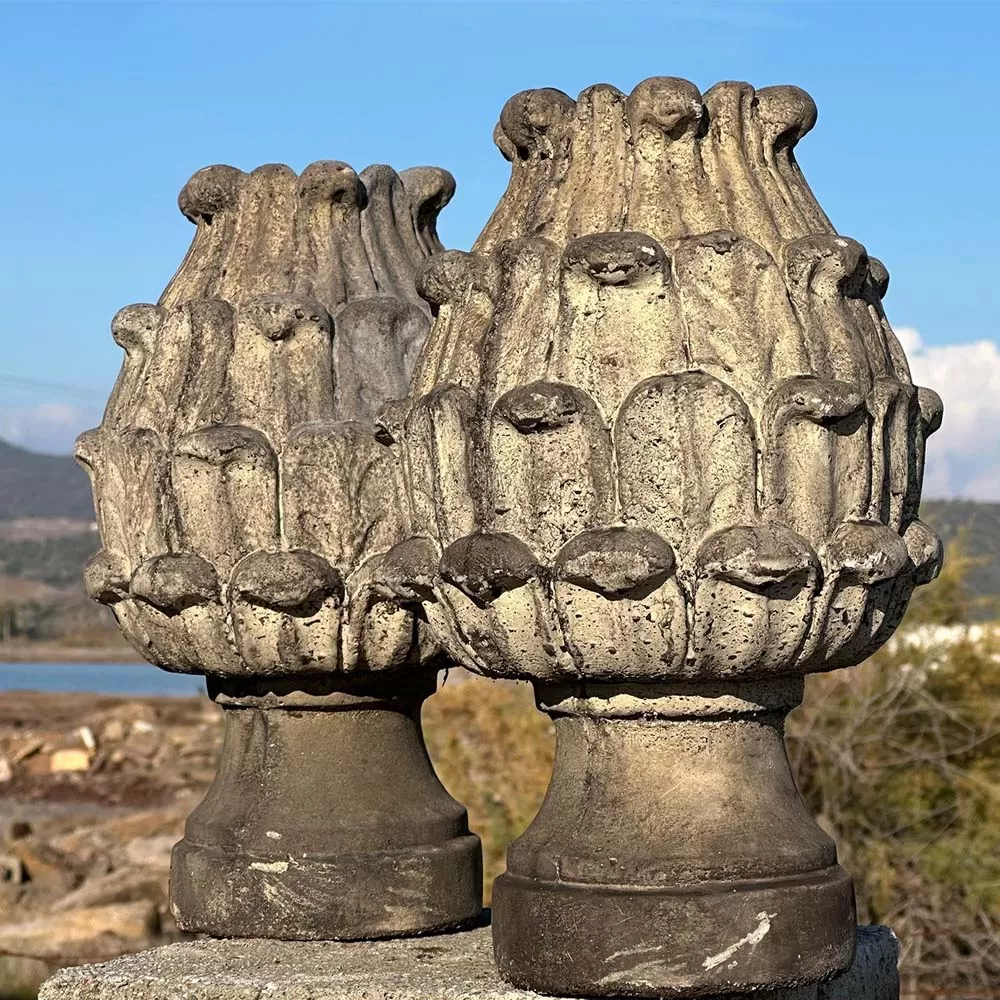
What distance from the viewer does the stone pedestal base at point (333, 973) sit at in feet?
12.0

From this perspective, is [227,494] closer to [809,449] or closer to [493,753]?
[809,449]

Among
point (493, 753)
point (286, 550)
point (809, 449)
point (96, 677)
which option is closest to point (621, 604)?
point (809, 449)

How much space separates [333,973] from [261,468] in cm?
111

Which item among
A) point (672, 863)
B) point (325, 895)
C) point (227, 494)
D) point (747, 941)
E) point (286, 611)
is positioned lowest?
point (325, 895)

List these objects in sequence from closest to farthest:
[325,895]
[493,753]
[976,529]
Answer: [325,895], [493,753], [976,529]

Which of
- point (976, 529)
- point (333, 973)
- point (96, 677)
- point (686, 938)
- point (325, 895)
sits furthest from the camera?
point (96, 677)

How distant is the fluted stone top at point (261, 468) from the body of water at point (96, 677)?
61925 millimetres

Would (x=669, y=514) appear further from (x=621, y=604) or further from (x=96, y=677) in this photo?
(x=96, y=677)

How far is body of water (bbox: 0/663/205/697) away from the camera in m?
68.3

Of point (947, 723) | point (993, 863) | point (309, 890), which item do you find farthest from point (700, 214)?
point (947, 723)

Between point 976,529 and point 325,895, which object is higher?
point 976,529

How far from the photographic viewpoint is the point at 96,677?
256 feet

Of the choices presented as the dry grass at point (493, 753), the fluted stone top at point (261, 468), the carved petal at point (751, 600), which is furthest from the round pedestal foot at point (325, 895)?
the dry grass at point (493, 753)

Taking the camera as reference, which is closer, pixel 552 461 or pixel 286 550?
pixel 552 461
